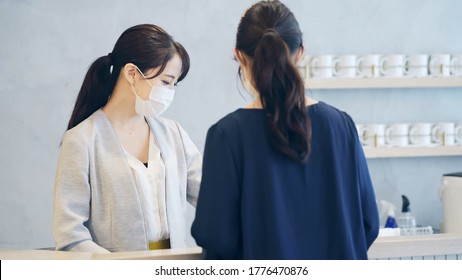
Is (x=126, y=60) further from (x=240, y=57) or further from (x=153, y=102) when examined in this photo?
(x=240, y=57)

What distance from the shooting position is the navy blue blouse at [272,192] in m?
1.21

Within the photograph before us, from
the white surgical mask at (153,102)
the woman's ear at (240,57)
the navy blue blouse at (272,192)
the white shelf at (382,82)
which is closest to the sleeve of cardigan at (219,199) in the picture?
the navy blue blouse at (272,192)

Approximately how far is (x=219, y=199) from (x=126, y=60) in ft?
2.28

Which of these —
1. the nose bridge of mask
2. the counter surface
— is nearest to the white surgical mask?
the nose bridge of mask

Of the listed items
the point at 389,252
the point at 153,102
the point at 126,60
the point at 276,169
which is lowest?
the point at 389,252

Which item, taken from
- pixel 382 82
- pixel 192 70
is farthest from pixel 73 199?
pixel 382 82

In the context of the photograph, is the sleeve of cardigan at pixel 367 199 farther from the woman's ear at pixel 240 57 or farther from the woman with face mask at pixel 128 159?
the woman with face mask at pixel 128 159

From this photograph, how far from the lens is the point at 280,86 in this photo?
1224 mm

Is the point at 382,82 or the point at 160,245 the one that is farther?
the point at 382,82

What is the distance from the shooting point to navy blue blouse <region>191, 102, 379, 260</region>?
1206 millimetres

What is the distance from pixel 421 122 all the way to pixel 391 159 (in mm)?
204

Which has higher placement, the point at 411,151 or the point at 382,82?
the point at 382,82
